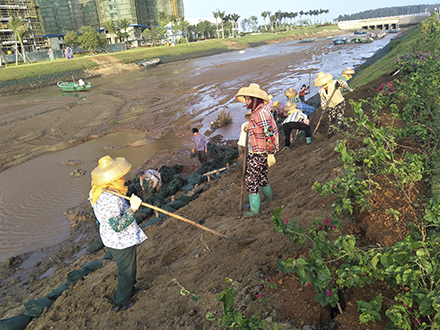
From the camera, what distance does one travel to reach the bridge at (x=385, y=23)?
70.9 metres

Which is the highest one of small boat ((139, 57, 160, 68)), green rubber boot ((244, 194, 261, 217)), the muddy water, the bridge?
the bridge

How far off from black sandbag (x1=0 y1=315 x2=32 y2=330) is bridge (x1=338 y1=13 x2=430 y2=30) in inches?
3262

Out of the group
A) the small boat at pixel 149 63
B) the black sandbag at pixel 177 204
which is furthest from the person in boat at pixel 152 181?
the small boat at pixel 149 63

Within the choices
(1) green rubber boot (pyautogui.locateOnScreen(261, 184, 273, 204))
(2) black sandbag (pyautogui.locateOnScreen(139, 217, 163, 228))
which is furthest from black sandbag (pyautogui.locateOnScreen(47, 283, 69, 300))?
(1) green rubber boot (pyautogui.locateOnScreen(261, 184, 273, 204))

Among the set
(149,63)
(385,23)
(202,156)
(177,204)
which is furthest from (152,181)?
(385,23)

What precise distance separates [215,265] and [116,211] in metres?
Answer: 1.29

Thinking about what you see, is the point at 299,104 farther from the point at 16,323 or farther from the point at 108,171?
the point at 16,323

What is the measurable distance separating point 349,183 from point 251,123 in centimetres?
171

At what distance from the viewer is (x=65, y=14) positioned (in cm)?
6103

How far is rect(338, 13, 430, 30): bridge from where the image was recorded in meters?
70.9

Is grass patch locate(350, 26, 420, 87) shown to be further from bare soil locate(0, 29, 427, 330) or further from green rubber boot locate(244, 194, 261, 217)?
green rubber boot locate(244, 194, 261, 217)

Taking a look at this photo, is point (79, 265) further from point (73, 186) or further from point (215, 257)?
point (73, 186)

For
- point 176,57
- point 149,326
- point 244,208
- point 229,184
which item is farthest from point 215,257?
A: point 176,57

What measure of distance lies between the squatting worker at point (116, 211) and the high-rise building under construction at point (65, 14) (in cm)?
5714
